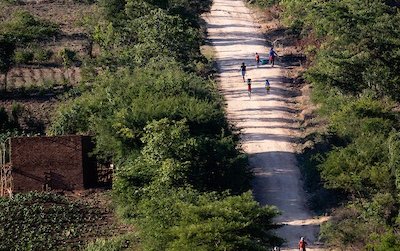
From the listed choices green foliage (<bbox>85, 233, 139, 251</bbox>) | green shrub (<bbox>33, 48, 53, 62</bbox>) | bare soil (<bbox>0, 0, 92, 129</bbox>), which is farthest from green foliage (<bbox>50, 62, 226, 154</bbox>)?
green shrub (<bbox>33, 48, 53, 62</bbox>)

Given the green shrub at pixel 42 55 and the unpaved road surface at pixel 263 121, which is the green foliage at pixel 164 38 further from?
the green shrub at pixel 42 55

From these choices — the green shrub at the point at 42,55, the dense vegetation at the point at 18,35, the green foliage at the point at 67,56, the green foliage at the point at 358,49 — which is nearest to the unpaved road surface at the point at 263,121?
the green foliage at the point at 358,49

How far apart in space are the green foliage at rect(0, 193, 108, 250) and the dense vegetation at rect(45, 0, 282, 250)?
6.27 feet

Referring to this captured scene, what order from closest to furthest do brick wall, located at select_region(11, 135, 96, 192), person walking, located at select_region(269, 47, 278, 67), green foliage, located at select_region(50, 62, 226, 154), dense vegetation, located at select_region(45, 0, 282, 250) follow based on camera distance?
dense vegetation, located at select_region(45, 0, 282, 250) → green foliage, located at select_region(50, 62, 226, 154) → brick wall, located at select_region(11, 135, 96, 192) → person walking, located at select_region(269, 47, 278, 67)

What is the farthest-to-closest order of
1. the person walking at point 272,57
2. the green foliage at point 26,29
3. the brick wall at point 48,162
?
1. the green foliage at point 26,29
2. the person walking at point 272,57
3. the brick wall at point 48,162

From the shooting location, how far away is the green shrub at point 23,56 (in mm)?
53844

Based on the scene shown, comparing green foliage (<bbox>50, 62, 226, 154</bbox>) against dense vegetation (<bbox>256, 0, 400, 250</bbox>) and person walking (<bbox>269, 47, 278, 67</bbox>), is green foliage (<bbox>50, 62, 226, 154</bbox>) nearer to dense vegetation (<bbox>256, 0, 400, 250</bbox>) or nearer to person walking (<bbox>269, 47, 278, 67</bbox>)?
dense vegetation (<bbox>256, 0, 400, 250</bbox>)

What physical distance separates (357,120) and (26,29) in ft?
90.3

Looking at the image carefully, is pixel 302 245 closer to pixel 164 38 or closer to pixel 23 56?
pixel 164 38

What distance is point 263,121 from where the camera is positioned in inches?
1788

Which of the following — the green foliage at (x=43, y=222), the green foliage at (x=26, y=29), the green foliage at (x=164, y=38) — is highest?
the green foliage at (x=164, y=38)

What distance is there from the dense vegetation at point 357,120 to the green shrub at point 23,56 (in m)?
17.7

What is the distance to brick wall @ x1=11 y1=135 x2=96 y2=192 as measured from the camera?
37.4 metres

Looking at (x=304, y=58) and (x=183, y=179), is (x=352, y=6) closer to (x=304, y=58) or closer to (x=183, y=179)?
(x=304, y=58)
